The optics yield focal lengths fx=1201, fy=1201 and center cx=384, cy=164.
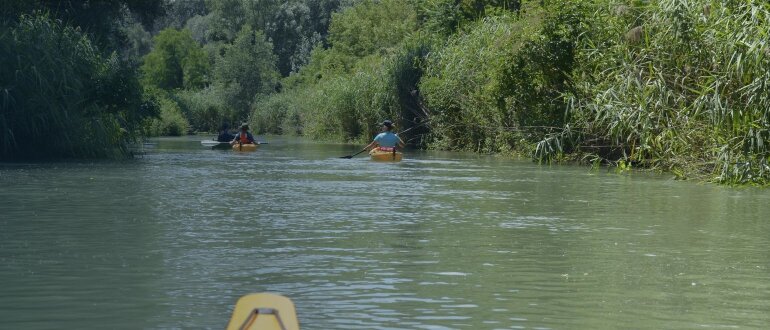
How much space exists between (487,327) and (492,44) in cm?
2684

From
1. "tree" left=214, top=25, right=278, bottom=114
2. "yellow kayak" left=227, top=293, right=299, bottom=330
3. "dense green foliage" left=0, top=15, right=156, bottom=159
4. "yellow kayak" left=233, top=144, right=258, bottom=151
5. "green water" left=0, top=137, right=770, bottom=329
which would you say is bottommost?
"green water" left=0, top=137, right=770, bottom=329

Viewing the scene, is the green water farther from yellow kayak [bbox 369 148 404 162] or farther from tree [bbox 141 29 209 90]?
tree [bbox 141 29 209 90]

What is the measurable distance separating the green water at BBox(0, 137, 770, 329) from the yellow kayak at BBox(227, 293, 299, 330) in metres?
2.57

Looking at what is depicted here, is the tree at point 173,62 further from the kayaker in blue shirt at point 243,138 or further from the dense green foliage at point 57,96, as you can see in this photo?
the dense green foliage at point 57,96

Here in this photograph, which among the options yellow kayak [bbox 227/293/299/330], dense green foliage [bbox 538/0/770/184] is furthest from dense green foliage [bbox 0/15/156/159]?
yellow kayak [bbox 227/293/299/330]

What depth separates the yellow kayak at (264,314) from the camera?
5.70m

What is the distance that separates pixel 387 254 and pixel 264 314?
6.66m

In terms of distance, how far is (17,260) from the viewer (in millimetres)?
11500

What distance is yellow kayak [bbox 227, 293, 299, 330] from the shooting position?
18.7 ft

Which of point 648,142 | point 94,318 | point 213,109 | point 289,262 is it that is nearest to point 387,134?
point 648,142

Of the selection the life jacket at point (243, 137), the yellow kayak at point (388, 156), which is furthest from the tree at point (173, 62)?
the yellow kayak at point (388, 156)

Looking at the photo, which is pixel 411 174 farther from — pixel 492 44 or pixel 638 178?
pixel 492 44

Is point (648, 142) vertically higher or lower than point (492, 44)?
lower

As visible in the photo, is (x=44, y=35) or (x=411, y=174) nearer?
(x=411, y=174)
